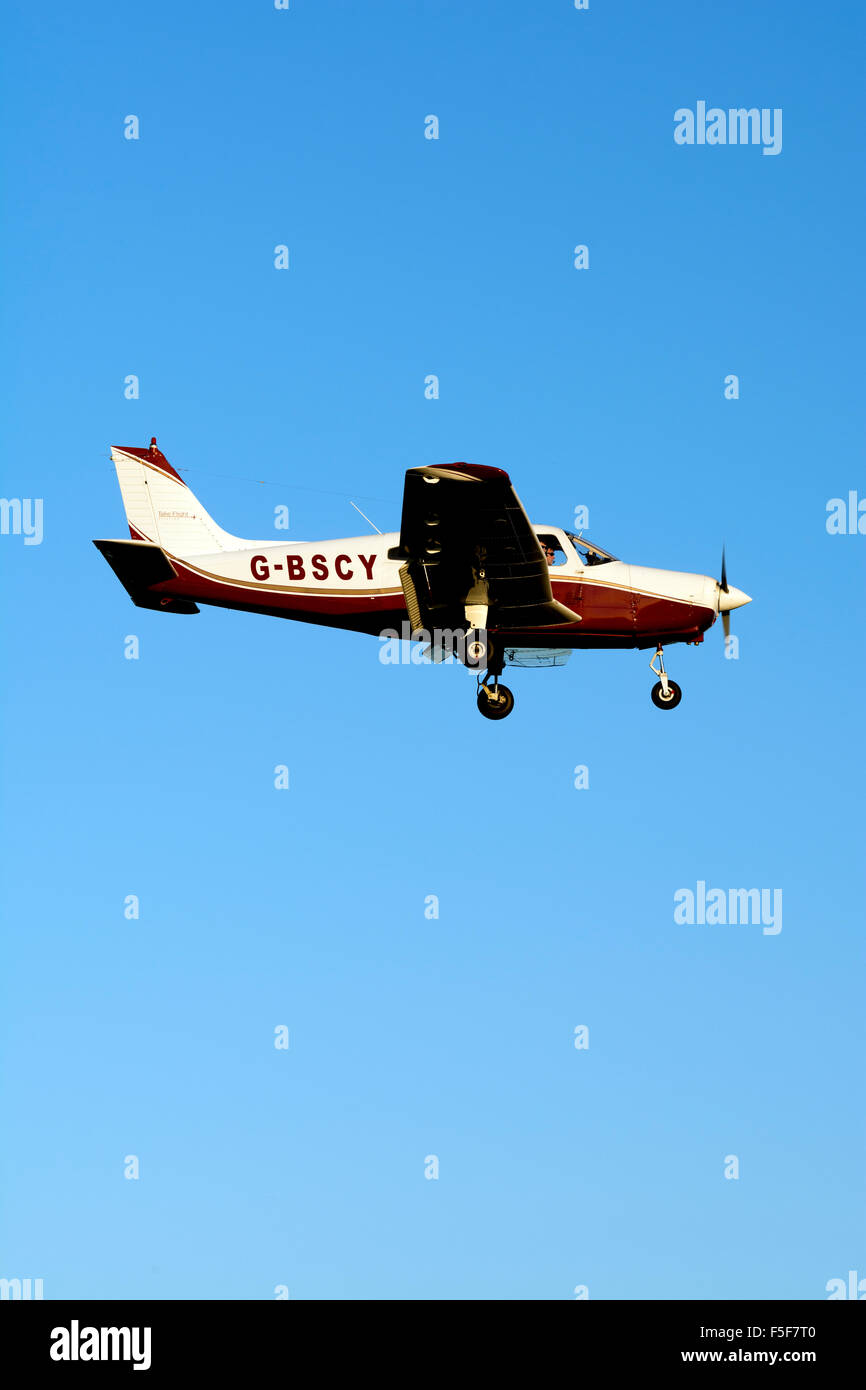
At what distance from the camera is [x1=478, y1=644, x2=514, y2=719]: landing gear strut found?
103 ft

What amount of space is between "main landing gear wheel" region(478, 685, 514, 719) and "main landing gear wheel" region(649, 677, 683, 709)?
8.29ft

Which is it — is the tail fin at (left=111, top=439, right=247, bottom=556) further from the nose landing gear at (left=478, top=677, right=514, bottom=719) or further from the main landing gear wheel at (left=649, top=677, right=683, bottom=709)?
the main landing gear wheel at (left=649, top=677, right=683, bottom=709)

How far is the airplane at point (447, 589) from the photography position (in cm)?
2980

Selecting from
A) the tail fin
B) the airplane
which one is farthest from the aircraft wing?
the tail fin

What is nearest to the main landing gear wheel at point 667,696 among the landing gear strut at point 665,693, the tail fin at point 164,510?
the landing gear strut at point 665,693

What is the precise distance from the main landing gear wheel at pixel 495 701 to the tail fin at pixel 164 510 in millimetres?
5420

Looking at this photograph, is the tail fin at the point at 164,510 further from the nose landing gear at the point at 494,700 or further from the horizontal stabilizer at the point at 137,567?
the nose landing gear at the point at 494,700

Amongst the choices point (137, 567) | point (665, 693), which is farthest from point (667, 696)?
point (137, 567)

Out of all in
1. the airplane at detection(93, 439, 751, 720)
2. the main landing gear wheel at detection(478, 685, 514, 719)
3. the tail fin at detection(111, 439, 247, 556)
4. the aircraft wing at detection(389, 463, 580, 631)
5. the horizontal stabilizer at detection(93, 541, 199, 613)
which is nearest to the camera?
the aircraft wing at detection(389, 463, 580, 631)

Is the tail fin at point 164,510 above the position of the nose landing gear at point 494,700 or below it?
above
